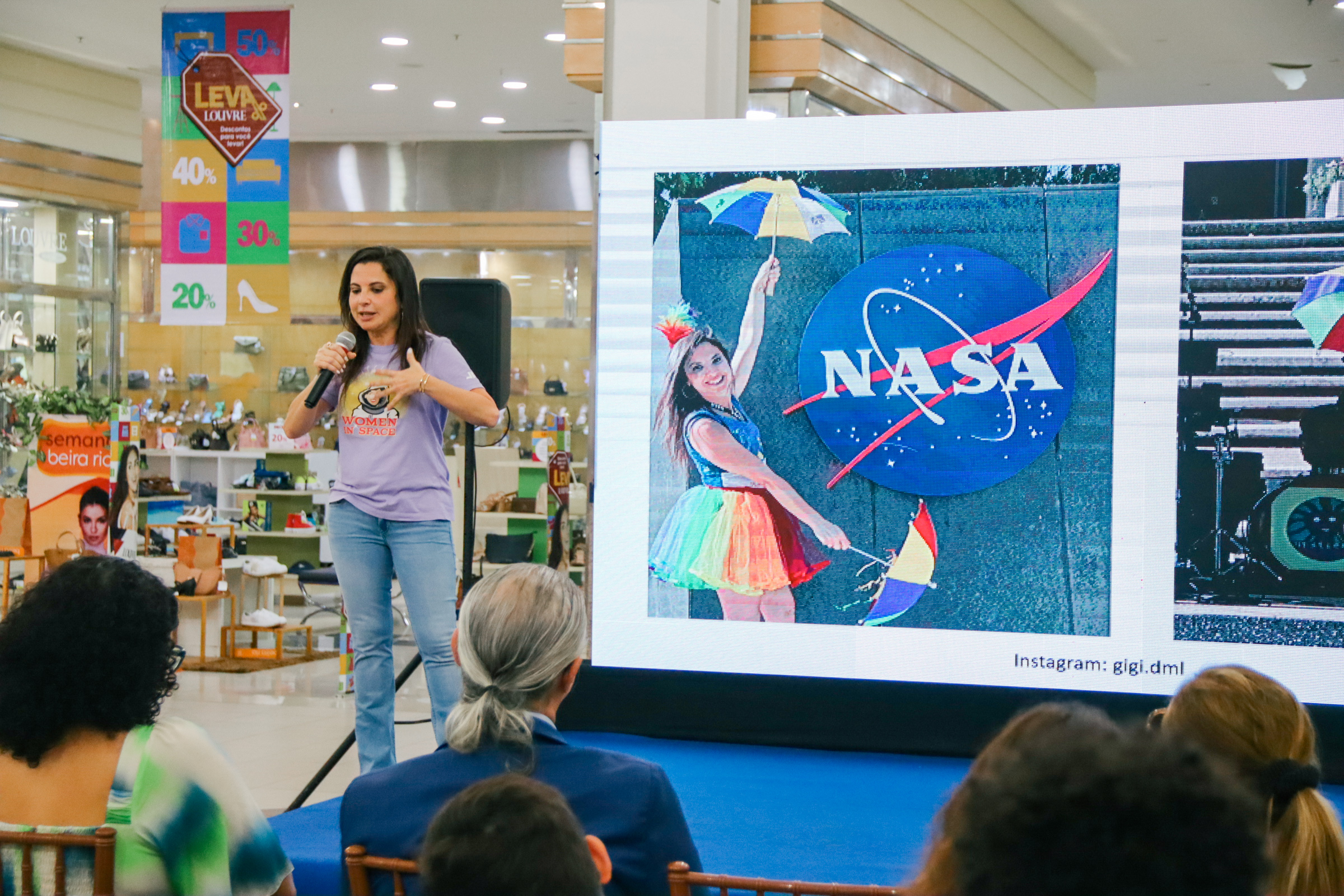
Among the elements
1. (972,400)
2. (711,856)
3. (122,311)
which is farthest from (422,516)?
(122,311)

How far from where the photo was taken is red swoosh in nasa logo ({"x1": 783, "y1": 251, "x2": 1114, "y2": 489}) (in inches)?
129

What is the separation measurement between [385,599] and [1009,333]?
177 centimetres

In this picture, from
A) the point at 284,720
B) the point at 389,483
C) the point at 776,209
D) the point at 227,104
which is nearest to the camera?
the point at 389,483

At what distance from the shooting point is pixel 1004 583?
336cm

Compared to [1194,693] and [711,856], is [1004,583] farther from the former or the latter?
[1194,693]

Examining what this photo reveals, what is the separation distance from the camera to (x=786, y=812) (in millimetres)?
2965

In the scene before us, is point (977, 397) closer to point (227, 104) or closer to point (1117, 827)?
point (1117, 827)

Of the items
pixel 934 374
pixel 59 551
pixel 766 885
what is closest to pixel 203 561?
pixel 59 551

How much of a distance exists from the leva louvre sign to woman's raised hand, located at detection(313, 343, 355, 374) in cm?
380

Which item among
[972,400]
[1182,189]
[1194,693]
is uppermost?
[1182,189]

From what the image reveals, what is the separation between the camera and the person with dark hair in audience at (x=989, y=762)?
0.73 m

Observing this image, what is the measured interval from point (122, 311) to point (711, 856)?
9.80 metres

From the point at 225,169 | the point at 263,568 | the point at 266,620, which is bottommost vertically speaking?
the point at 266,620

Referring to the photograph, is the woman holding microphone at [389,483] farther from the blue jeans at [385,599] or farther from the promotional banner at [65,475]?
the promotional banner at [65,475]
